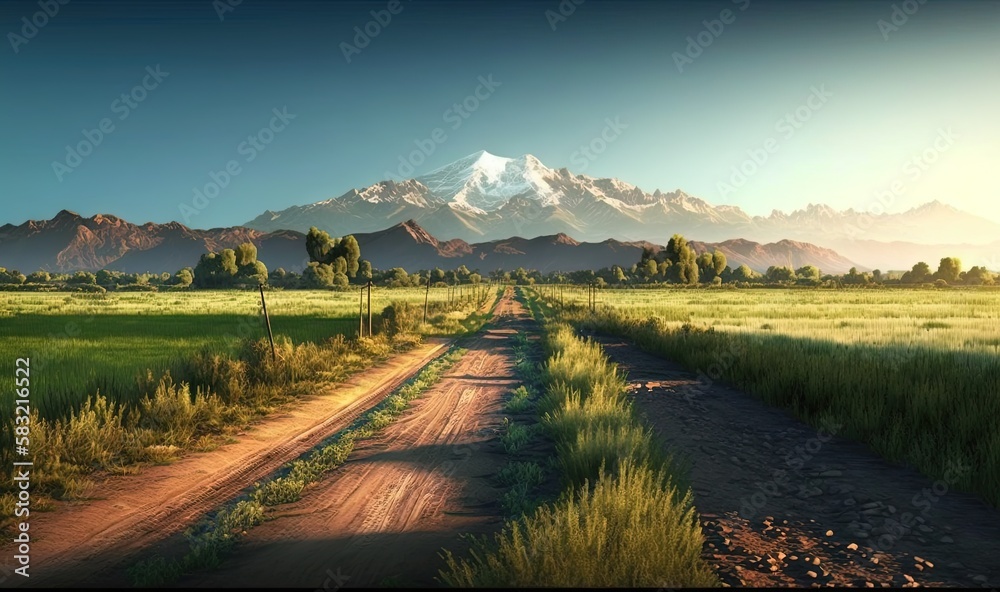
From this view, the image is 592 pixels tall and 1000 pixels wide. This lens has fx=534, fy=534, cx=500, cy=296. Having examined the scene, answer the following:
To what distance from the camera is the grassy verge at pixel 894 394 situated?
25.1ft

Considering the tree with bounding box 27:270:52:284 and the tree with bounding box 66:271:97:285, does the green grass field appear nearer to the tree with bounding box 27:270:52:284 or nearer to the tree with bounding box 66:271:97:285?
the tree with bounding box 27:270:52:284

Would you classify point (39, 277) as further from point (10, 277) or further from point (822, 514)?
point (822, 514)

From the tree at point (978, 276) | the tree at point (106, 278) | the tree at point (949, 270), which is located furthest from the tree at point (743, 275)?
the tree at point (106, 278)

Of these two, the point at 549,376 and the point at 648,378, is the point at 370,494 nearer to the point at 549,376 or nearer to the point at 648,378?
the point at 549,376

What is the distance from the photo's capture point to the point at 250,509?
620cm

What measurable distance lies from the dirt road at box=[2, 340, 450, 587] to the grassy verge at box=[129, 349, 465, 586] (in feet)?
0.97

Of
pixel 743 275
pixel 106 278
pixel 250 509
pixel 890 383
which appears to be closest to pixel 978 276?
pixel 743 275

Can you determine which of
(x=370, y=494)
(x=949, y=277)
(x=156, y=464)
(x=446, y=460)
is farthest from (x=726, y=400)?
(x=949, y=277)

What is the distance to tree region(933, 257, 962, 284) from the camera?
153000mm

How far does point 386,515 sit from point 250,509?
1562 millimetres

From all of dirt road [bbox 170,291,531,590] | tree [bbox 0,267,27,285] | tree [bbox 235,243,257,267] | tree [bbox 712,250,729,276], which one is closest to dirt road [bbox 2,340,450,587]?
dirt road [bbox 170,291,531,590]

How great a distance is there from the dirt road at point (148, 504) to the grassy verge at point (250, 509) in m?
0.29

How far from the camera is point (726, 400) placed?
13.4 meters

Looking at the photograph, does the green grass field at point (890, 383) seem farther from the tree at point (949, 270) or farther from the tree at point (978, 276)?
the tree at point (949, 270)
